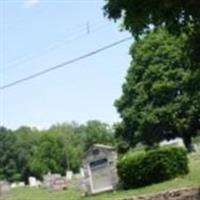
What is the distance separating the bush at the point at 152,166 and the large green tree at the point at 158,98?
27.6m

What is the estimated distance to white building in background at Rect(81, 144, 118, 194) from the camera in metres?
35.0

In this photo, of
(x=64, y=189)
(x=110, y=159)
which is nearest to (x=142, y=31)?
(x=110, y=159)

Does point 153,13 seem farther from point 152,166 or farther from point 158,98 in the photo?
point 158,98

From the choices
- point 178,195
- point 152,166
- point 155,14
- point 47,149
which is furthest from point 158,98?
point 155,14

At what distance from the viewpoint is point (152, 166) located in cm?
3275

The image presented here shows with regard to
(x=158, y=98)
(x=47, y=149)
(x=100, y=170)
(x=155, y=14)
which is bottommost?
(x=100, y=170)

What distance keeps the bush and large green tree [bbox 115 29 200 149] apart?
90.5ft

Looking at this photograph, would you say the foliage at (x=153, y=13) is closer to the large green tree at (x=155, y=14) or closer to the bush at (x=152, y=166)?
the large green tree at (x=155, y=14)

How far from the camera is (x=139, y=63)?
6712 cm

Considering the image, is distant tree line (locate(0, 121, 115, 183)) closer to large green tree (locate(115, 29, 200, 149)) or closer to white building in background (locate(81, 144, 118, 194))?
large green tree (locate(115, 29, 200, 149))

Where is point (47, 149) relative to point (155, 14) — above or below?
above

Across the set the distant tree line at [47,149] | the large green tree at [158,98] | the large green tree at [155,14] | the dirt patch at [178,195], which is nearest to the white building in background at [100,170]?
the dirt patch at [178,195]

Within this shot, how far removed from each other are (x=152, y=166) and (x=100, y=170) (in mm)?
3794

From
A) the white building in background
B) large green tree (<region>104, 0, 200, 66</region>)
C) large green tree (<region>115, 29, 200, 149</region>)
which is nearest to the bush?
the white building in background
